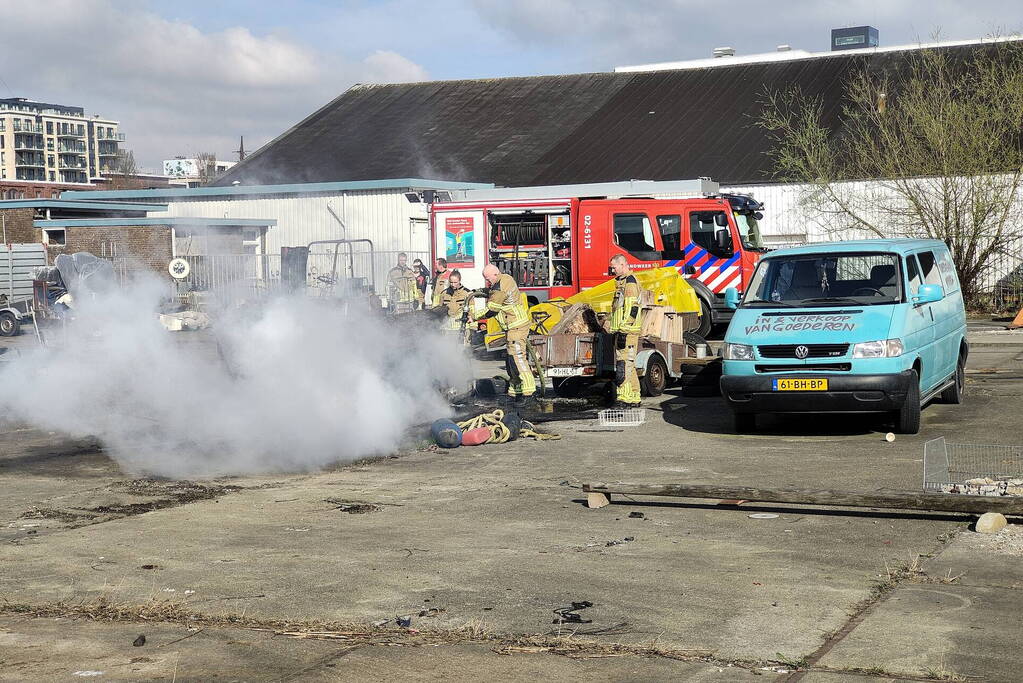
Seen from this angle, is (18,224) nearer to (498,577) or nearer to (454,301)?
(454,301)

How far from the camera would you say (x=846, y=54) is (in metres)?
42.7

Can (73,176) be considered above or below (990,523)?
above

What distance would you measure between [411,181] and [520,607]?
28683 millimetres

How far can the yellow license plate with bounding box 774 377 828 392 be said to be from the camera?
1136 centimetres

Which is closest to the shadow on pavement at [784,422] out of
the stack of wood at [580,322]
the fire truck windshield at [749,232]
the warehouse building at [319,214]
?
the stack of wood at [580,322]

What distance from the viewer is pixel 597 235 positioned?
22.4 m

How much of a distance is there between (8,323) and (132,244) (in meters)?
4.43

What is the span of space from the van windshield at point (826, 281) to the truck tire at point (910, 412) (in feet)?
3.33

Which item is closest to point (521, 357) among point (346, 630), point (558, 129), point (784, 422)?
point (784, 422)

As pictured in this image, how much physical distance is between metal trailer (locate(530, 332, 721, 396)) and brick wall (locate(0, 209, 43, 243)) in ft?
100

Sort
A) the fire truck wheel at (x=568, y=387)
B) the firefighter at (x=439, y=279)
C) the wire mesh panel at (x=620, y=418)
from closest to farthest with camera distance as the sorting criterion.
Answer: the wire mesh panel at (x=620, y=418) → the fire truck wheel at (x=568, y=387) → the firefighter at (x=439, y=279)

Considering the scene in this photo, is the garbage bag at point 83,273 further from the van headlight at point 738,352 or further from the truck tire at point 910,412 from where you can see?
the truck tire at point 910,412

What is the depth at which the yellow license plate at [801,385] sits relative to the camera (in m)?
11.4

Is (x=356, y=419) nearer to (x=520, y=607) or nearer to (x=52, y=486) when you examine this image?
(x=52, y=486)
